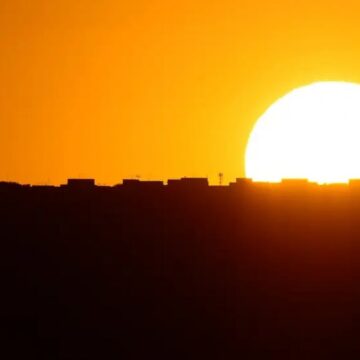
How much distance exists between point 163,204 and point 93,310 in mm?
3861

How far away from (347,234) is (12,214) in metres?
10.4

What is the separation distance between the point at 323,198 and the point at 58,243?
27.2 ft

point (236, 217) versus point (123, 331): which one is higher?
point (236, 217)

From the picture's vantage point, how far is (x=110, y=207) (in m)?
55.4

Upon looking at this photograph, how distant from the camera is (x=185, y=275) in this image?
5450cm

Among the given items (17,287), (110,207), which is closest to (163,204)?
(110,207)

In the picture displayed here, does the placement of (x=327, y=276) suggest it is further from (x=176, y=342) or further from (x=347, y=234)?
(x=176, y=342)

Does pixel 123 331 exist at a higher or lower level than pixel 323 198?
lower

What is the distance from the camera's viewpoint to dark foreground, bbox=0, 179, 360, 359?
175 feet

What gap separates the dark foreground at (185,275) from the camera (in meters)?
53.5

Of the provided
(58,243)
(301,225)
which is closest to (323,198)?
(301,225)

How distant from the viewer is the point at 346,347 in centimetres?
5300

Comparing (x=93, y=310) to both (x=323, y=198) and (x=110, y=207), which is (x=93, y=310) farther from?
(x=323, y=198)

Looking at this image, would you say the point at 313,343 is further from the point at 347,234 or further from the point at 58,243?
the point at 58,243
